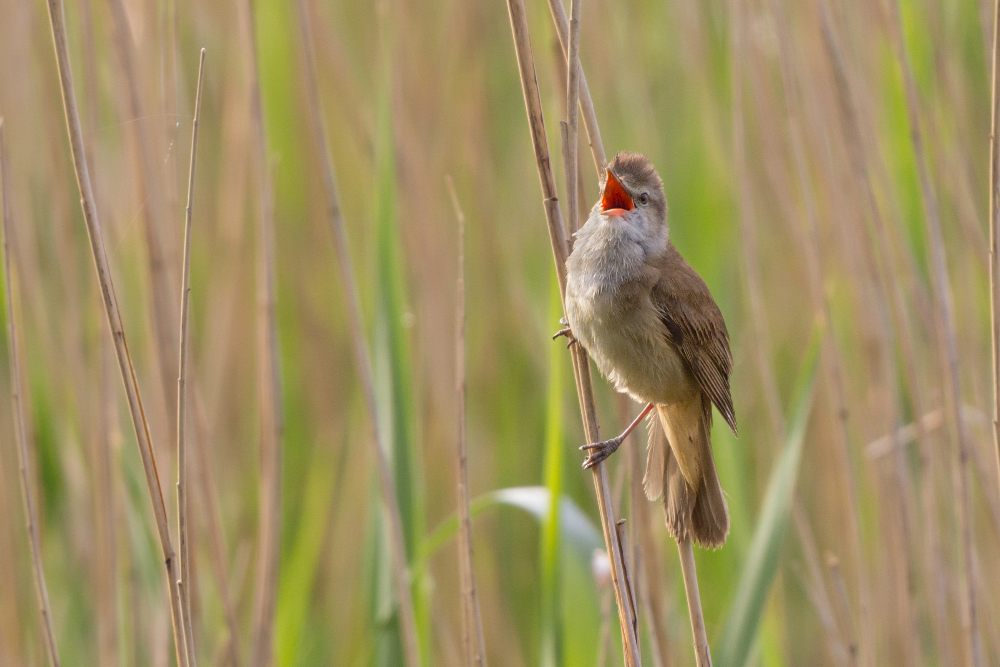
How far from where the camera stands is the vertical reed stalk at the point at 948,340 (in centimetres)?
174

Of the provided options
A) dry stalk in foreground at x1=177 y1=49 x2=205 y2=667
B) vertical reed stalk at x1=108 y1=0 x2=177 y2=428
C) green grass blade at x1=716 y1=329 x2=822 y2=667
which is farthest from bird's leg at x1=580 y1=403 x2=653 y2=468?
vertical reed stalk at x1=108 y1=0 x2=177 y2=428

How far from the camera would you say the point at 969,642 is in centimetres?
173

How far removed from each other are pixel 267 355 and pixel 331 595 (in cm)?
116

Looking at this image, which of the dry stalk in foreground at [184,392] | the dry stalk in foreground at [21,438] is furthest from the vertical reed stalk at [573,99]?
the dry stalk in foreground at [21,438]

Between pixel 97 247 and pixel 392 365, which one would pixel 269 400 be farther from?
pixel 97 247

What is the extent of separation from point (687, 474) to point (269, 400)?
900 millimetres

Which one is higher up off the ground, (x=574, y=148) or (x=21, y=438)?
(x=574, y=148)

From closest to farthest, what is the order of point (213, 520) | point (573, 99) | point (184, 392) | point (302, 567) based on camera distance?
1. point (184, 392)
2. point (573, 99)
3. point (213, 520)
4. point (302, 567)

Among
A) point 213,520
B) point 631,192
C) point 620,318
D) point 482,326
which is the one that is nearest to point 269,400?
point 213,520

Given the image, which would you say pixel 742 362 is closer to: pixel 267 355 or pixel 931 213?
pixel 931 213

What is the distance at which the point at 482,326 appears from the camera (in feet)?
9.52

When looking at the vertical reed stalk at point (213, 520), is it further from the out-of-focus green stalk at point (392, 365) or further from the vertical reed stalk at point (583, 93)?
the vertical reed stalk at point (583, 93)

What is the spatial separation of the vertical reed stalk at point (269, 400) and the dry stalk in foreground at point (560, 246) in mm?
660

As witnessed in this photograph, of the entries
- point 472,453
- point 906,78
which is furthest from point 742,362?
point 906,78
